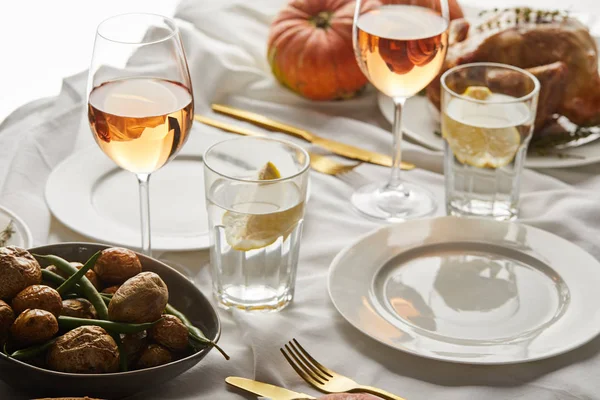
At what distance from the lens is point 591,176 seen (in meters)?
1.62

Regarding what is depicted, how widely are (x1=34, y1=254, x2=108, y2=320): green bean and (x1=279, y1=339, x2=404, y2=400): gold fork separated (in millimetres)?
232

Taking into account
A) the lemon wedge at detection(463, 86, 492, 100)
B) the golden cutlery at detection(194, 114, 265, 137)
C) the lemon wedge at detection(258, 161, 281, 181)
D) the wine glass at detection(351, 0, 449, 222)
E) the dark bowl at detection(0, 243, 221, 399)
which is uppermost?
the wine glass at detection(351, 0, 449, 222)

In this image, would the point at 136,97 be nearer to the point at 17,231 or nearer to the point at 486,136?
the point at 17,231

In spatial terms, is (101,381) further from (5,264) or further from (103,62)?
(103,62)

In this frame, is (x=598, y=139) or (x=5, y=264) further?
(x=598, y=139)

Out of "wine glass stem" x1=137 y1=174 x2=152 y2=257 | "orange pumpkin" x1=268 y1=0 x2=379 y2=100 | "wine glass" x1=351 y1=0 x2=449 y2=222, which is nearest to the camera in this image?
"wine glass stem" x1=137 y1=174 x2=152 y2=257

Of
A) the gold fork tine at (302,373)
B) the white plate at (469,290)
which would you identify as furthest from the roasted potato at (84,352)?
the white plate at (469,290)

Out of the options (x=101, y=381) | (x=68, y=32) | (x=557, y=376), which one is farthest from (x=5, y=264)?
(x=68, y=32)

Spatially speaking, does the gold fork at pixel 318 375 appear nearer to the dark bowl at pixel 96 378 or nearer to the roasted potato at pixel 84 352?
the dark bowl at pixel 96 378

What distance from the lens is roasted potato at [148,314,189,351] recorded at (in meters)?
0.99

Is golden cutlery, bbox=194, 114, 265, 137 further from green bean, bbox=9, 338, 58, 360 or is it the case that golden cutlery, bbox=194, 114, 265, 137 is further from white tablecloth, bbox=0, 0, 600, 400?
green bean, bbox=9, 338, 58, 360

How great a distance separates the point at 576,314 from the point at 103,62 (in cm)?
70

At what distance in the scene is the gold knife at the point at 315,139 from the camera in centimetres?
168

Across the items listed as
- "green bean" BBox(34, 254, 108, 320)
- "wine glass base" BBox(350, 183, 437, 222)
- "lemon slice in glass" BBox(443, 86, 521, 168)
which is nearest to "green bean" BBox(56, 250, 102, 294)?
"green bean" BBox(34, 254, 108, 320)
